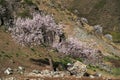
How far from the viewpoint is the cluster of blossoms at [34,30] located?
2333 inches

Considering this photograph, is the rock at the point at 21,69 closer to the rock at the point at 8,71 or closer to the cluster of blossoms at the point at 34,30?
the rock at the point at 8,71

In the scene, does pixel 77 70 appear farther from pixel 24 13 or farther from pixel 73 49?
pixel 24 13

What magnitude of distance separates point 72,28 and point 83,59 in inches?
1228

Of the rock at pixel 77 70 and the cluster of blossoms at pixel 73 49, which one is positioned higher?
the cluster of blossoms at pixel 73 49

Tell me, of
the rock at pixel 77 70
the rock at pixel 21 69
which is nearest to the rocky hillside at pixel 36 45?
the rock at pixel 77 70

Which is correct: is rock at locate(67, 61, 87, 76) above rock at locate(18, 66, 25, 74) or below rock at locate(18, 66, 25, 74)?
below

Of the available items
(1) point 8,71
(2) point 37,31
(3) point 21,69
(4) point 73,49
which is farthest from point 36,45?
(1) point 8,71

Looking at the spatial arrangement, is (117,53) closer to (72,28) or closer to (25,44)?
(72,28)

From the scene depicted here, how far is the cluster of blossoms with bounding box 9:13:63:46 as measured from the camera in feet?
194

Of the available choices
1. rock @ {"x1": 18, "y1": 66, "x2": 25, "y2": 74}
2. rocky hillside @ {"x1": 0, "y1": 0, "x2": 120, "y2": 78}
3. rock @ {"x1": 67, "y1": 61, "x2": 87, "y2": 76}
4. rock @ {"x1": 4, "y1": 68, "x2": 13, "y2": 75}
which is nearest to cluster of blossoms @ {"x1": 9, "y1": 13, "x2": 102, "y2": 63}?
rocky hillside @ {"x1": 0, "y1": 0, "x2": 120, "y2": 78}

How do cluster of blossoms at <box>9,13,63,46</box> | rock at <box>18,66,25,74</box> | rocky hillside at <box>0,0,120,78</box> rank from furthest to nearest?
rocky hillside at <box>0,0,120,78</box>
cluster of blossoms at <box>9,13,63,46</box>
rock at <box>18,66,25,74</box>

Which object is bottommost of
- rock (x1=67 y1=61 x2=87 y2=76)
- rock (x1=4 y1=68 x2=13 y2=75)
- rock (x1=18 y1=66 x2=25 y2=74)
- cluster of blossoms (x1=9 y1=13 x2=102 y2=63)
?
rock (x1=67 y1=61 x2=87 y2=76)

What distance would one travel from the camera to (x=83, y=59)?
2746 inches

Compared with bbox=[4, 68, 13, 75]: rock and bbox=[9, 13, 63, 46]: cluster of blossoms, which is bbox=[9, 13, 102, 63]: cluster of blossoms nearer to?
bbox=[9, 13, 63, 46]: cluster of blossoms
